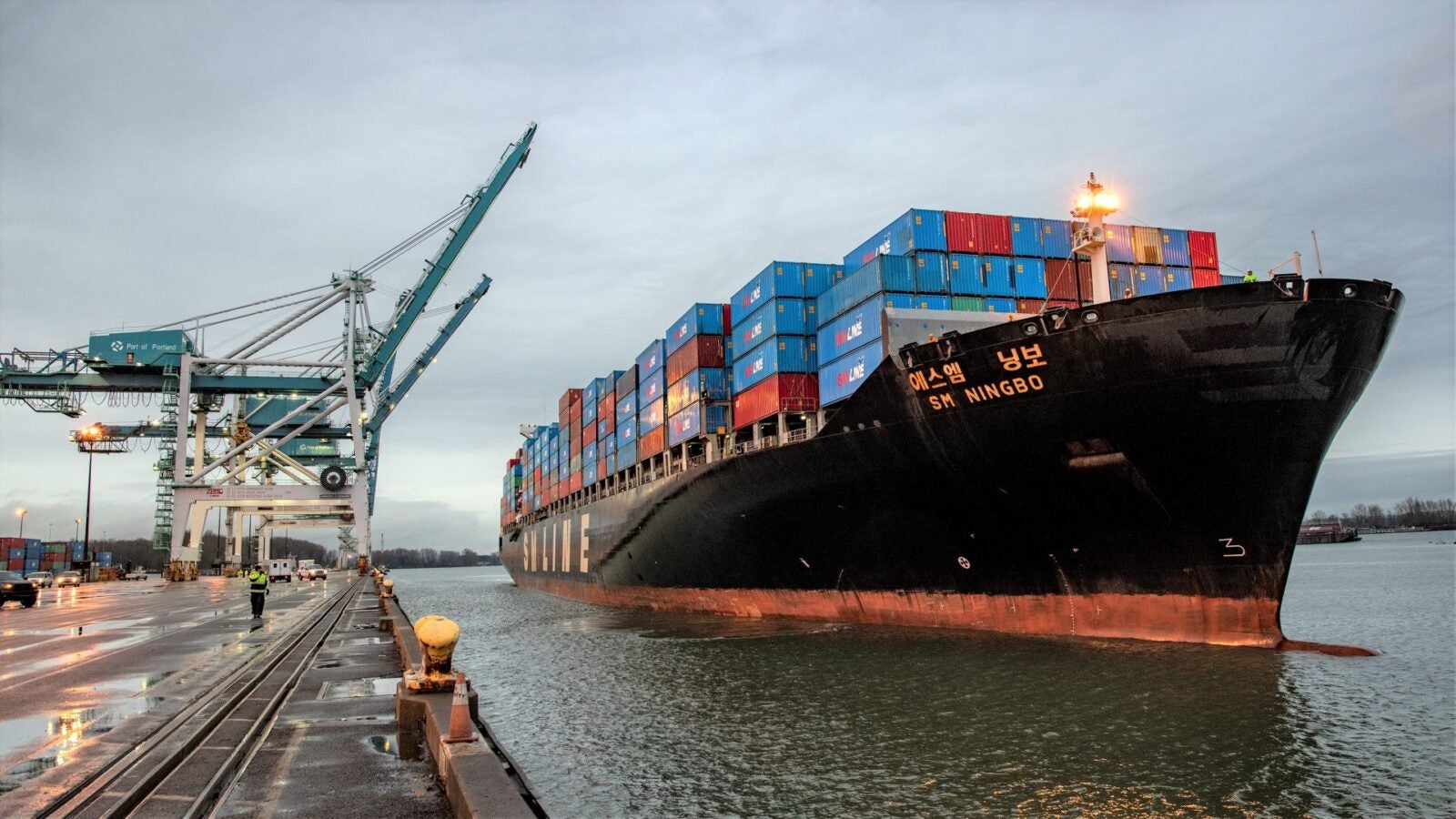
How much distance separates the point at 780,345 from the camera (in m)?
26.5

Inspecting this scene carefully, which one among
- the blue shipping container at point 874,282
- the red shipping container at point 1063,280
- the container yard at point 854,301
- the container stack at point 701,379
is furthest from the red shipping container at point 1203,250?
the container stack at point 701,379

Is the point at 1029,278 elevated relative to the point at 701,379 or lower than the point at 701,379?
elevated

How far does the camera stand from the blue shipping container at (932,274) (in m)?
22.9

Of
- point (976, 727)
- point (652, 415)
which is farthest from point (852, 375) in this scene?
point (652, 415)

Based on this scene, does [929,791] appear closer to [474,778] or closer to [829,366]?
[474,778]

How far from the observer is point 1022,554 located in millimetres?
18562

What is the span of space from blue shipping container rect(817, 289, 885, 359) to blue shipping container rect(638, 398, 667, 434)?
39.8 feet

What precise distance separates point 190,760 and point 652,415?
2987 cm

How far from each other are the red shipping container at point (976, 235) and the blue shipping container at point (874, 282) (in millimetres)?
1822

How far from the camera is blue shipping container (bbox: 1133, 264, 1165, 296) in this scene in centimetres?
2381

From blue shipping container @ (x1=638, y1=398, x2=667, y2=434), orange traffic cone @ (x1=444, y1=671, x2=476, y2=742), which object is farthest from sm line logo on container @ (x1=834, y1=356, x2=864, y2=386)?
orange traffic cone @ (x1=444, y1=671, x2=476, y2=742)

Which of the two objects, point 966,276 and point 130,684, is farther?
point 966,276

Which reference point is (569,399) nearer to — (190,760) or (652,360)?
(652,360)

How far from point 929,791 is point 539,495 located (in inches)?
2344
